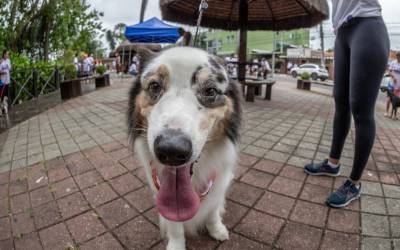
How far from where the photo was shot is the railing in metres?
7.67

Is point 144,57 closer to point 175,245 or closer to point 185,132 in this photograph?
point 185,132

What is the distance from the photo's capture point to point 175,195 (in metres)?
1.49

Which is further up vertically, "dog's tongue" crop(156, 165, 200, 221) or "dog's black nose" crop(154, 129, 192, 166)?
"dog's black nose" crop(154, 129, 192, 166)

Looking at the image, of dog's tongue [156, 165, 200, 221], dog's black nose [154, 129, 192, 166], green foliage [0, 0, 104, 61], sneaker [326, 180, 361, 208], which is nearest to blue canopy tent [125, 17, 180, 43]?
green foliage [0, 0, 104, 61]

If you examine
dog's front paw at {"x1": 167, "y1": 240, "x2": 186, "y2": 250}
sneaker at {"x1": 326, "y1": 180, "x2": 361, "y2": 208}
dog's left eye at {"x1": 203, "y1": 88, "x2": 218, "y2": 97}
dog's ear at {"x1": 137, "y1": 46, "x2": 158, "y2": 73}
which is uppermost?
dog's ear at {"x1": 137, "y1": 46, "x2": 158, "y2": 73}

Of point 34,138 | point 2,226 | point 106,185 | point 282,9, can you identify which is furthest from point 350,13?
point 282,9

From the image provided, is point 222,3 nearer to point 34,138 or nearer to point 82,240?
point 34,138

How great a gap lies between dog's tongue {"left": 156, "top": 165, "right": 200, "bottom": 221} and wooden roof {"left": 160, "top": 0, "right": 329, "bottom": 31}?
553 cm

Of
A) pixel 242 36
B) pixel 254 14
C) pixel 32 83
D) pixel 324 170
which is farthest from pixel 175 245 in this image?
pixel 32 83

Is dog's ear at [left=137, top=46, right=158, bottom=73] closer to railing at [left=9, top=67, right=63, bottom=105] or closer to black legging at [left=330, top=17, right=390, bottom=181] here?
black legging at [left=330, top=17, right=390, bottom=181]

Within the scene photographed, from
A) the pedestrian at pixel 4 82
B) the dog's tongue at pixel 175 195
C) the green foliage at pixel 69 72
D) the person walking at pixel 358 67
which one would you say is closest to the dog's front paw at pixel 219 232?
the dog's tongue at pixel 175 195

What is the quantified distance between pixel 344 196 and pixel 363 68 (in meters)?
1.11

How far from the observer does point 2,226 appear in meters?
2.05

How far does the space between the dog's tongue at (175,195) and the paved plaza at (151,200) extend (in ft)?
1.53
